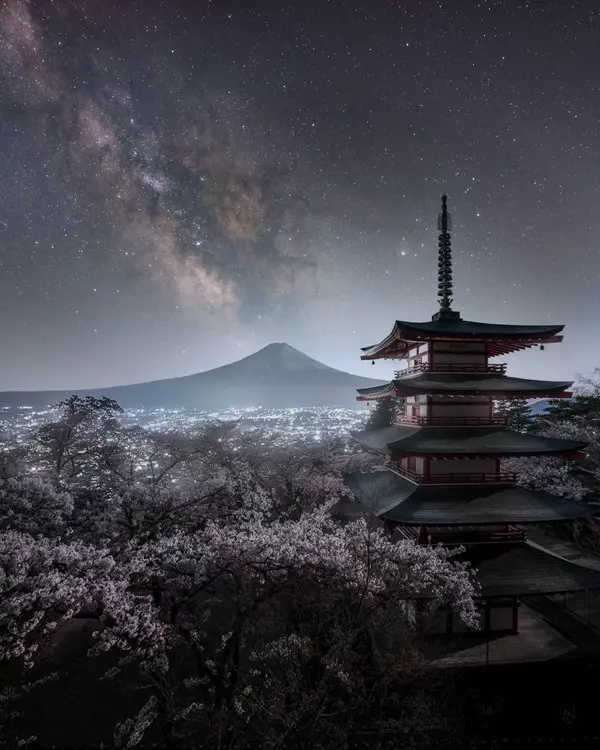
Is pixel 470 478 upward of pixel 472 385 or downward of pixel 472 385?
downward

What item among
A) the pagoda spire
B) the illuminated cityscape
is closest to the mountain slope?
the illuminated cityscape

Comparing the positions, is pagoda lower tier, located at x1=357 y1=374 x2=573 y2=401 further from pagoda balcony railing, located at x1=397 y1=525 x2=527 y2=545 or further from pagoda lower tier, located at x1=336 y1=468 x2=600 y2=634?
pagoda balcony railing, located at x1=397 y1=525 x2=527 y2=545

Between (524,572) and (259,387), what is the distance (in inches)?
5880

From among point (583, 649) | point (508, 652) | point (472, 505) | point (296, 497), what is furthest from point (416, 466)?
point (296, 497)

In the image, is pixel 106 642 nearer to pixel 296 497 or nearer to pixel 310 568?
pixel 310 568

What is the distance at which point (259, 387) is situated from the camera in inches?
6289

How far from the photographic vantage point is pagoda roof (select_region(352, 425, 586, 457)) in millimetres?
13039

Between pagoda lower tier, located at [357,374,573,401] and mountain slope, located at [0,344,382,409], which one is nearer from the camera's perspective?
pagoda lower tier, located at [357,374,573,401]

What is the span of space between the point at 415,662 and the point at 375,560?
7.69ft

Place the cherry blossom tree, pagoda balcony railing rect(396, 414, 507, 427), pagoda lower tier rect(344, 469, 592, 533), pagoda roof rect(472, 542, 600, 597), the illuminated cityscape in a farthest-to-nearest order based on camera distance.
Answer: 1. the illuminated cityscape
2. pagoda balcony railing rect(396, 414, 507, 427)
3. pagoda lower tier rect(344, 469, 592, 533)
4. pagoda roof rect(472, 542, 600, 597)
5. the cherry blossom tree

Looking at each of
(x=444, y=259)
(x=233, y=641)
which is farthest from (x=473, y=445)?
(x=233, y=641)

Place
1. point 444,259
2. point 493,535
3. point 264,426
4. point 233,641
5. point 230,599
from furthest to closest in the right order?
point 264,426, point 444,259, point 493,535, point 230,599, point 233,641

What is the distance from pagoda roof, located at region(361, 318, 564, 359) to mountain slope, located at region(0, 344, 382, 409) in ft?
458

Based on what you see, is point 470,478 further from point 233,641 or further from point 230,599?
point 233,641
